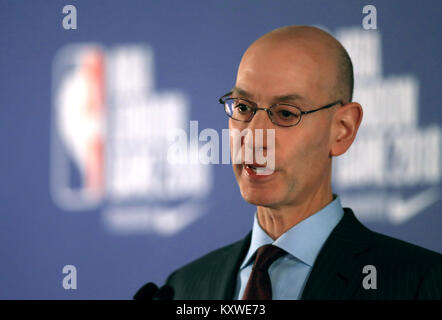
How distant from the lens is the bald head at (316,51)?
1.25m

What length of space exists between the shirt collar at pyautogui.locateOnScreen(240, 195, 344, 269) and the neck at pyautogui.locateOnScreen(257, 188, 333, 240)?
0.05 feet

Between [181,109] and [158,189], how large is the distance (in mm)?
336

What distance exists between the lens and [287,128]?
125 centimetres

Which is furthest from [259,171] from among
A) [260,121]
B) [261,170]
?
[260,121]

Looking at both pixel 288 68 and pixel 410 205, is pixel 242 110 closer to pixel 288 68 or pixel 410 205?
pixel 288 68

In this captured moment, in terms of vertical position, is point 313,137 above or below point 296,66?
below

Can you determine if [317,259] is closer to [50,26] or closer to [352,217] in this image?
[352,217]

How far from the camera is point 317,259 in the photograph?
124 centimetres

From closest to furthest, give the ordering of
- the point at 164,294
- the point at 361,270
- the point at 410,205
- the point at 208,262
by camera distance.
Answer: the point at 361,270
the point at 164,294
the point at 208,262
the point at 410,205

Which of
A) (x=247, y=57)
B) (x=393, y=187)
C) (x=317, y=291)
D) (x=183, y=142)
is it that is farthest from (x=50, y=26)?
(x=317, y=291)

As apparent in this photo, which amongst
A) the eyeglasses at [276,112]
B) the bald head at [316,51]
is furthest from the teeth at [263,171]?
the bald head at [316,51]

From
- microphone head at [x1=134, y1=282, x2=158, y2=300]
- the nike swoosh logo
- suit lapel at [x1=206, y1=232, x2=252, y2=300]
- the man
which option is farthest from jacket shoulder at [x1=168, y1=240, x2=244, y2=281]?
the nike swoosh logo

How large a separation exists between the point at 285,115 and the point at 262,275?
36 cm

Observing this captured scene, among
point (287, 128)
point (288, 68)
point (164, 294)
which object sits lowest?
point (164, 294)
